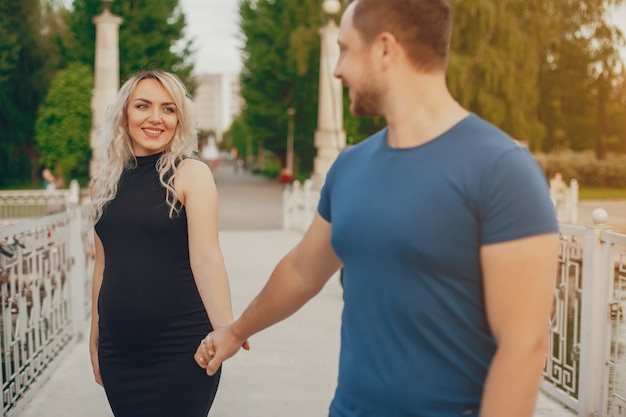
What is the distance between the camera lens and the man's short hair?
1585 mm

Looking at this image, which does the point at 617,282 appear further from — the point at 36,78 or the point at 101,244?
the point at 36,78

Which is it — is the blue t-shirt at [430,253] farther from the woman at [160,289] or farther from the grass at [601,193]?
the grass at [601,193]

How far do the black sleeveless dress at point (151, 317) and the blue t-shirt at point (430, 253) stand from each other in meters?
1.11

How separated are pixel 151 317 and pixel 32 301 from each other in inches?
114

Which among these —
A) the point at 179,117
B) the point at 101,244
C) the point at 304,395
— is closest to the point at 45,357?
the point at 304,395

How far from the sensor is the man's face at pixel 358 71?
1.68m

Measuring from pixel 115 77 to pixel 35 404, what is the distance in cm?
1344

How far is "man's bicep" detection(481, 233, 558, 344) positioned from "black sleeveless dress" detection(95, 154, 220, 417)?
1433 mm

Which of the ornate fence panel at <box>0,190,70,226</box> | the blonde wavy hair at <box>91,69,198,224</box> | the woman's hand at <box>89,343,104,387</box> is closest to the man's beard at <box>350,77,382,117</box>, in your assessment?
the blonde wavy hair at <box>91,69,198,224</box>

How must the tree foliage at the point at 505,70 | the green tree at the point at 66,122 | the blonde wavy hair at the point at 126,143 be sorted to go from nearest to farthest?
1. the blonde wavy hair at the point at 126,143
2. the tree foliage at the point at 505,70
3. the green tree at the point at 66,122

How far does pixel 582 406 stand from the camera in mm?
4566

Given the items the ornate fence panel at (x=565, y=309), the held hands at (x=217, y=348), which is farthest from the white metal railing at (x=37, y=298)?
the ornate fence panel at (x=565, y=309)

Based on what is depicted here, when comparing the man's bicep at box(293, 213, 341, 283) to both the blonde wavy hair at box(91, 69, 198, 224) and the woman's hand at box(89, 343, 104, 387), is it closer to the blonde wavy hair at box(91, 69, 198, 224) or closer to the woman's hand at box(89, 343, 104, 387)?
the blonde wavy hair at box(91, 69, 198, 224)

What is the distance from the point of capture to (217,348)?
238cm
